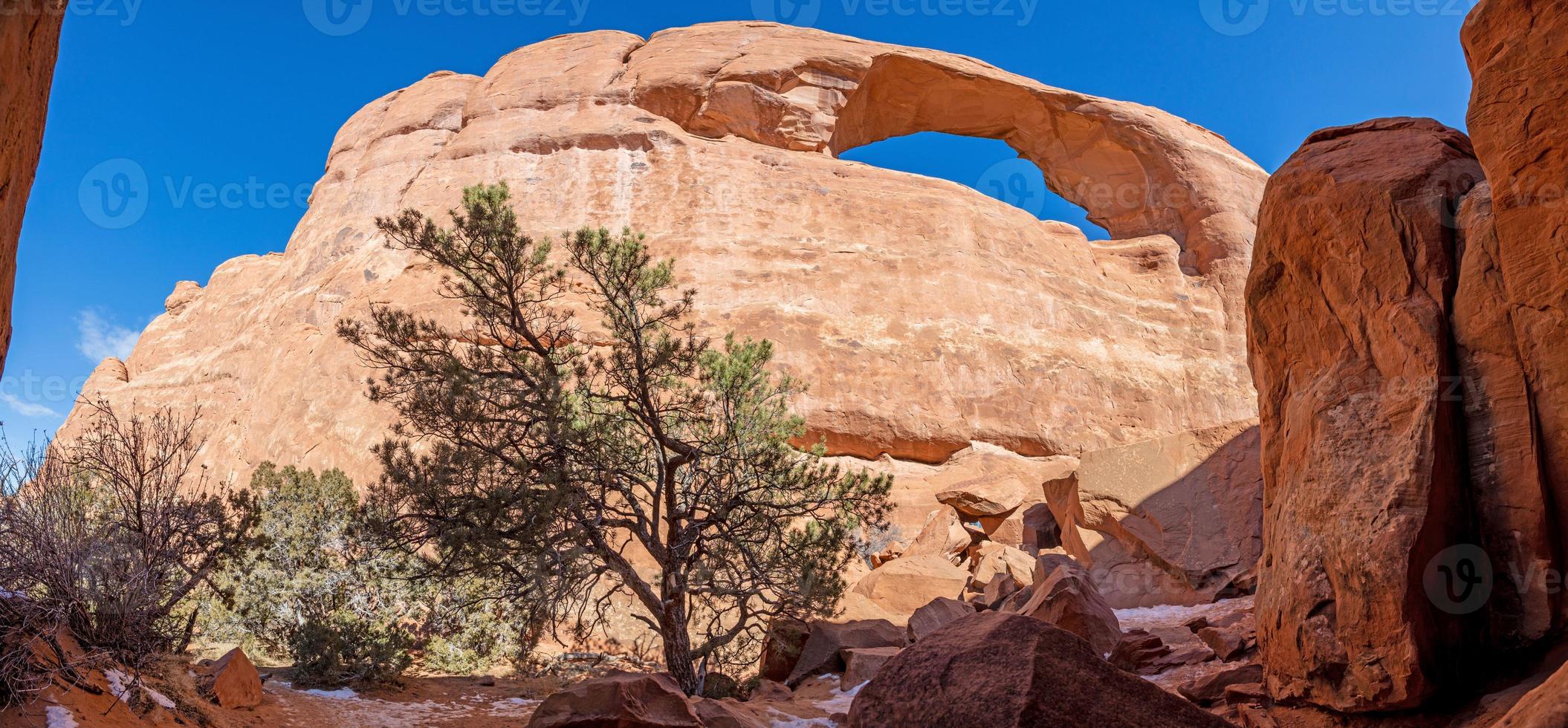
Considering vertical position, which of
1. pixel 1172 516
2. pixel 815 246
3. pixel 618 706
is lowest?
pixel 618 706

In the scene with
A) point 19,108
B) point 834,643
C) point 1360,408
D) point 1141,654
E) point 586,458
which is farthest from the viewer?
→ point 834,643

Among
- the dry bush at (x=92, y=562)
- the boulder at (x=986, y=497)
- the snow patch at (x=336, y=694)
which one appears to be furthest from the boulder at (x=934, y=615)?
the boulder at (x=986, y=497)

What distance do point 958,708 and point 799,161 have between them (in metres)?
22.6

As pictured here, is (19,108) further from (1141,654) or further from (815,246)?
(815,246)

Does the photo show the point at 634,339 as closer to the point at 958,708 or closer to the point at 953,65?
the point at 958,708

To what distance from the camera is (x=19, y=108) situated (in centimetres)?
370

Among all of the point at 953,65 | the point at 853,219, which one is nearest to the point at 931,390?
the point at 853,219

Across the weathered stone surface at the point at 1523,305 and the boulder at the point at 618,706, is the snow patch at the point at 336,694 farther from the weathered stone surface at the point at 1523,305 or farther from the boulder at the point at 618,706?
the weathered stone surface at the point at 1523,305

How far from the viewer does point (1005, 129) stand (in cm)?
3038

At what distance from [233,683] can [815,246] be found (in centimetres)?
1725

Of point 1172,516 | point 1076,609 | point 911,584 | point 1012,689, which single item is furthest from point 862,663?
point 1012,689

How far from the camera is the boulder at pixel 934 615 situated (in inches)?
377

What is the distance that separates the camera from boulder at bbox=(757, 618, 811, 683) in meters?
10.3

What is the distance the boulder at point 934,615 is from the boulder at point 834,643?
352 millimetres
